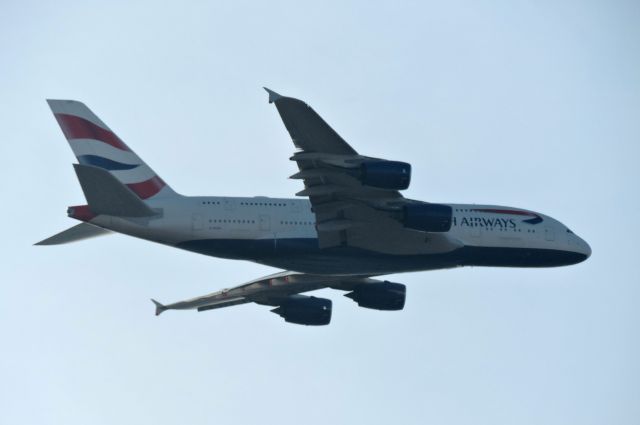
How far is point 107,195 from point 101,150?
5156 mm

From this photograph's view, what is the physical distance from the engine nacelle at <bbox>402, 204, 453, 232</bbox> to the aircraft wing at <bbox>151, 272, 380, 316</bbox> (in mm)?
7237

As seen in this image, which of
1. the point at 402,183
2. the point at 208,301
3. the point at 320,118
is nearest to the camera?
the point at 320,118

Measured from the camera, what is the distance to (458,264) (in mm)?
45156

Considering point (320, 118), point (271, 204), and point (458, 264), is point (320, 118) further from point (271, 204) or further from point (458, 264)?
point (458, 264)

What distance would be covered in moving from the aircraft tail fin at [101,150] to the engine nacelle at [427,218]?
31.5ft

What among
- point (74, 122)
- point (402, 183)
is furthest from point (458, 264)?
point (74, 122)

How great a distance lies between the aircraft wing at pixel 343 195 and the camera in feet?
123

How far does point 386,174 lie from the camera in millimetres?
39250

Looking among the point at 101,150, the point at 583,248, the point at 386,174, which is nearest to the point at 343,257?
the point at 386,174

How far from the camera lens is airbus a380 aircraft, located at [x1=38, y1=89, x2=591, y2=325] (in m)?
39.7

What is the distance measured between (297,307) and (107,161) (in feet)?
37.7

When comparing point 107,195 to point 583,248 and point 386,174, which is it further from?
point 583,248

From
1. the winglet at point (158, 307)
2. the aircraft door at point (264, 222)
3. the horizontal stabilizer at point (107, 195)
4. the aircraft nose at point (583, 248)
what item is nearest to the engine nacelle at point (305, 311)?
the winglet at point (158, 307)

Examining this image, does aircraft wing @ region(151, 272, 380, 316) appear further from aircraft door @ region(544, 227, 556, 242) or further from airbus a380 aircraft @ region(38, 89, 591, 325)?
aircraft door @ region(544, 227, 556, 242)
